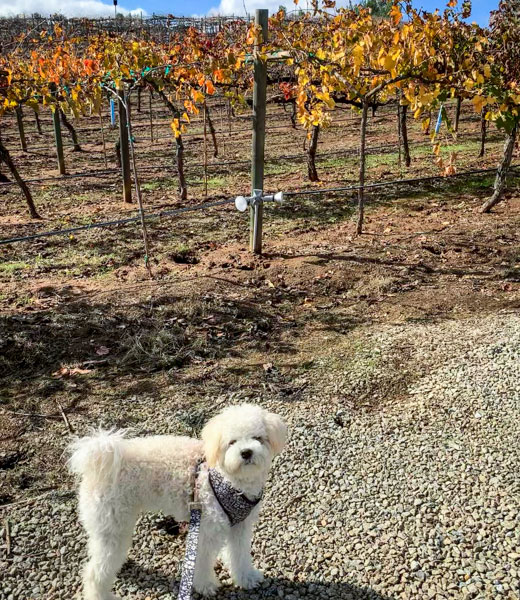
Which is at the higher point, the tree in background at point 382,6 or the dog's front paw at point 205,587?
the tree in background at point 382,6

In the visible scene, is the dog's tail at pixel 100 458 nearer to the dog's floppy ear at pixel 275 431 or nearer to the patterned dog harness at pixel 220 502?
the patterned dog harness at pixel 220 502

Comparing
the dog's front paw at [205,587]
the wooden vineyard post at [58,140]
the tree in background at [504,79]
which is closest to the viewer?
the dog's front paw at [205,587]

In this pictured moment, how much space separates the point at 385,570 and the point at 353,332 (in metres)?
2.90

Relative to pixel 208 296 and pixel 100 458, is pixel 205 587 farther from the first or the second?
pixel 208 296

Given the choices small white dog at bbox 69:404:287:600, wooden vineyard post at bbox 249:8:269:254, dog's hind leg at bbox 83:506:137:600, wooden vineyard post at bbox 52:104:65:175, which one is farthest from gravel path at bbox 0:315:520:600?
wooden vineyard post at bbox 52:104:65:175

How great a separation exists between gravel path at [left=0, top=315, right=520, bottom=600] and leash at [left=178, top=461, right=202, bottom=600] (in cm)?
55

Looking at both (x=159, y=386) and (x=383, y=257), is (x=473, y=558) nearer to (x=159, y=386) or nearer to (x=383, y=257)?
(x=159, y=386)

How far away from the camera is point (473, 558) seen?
2984mm

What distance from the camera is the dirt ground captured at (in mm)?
4492

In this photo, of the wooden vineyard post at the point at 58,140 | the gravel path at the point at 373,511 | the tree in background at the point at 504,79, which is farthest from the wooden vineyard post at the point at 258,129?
the wooden vineyard post at the point at 58,140

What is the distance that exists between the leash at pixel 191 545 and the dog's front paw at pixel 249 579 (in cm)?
41

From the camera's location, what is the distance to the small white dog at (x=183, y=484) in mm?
2479

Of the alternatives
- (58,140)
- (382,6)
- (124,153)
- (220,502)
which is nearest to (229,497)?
(220,502)

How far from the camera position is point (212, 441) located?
2.52m
